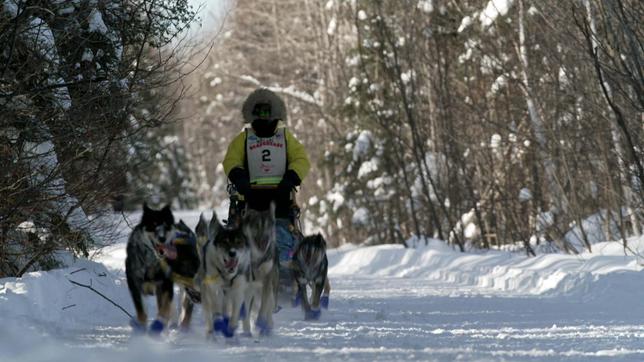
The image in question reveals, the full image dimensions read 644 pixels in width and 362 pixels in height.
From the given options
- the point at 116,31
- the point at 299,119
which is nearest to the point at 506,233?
the point at 116,31

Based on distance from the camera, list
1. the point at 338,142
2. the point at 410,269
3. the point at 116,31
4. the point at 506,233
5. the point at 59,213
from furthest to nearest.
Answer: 1. the point at 338,142
2. the point at 506,233
3. the point at 410,269
4. the point at 116,31
5. the point at 59,213

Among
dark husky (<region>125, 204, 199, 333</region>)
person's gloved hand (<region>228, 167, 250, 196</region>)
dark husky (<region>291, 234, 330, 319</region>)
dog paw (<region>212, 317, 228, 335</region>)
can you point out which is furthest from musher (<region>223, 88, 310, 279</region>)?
dog paw (<region>212, 317, 228, 335</region>)

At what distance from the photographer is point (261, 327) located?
8.32 m

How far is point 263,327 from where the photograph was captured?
8.30m

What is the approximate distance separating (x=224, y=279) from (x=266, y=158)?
224 centimetres

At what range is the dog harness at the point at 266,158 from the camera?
9.93 metres

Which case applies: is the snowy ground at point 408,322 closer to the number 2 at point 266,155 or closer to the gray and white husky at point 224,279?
the gray and white husky at point 224,279

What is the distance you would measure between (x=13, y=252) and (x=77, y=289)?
104cm

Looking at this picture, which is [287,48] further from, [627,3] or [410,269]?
[627,3]

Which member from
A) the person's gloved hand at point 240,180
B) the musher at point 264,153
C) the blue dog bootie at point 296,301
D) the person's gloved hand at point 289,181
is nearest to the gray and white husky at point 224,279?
the person's gloved hand at point 240,180

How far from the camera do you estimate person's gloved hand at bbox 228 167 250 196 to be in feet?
31.5

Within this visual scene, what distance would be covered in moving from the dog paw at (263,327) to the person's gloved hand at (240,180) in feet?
5.55

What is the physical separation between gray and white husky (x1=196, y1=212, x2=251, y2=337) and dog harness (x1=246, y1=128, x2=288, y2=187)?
74.1 inches

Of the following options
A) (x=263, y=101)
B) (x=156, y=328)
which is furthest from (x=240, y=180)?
(x=156, y=328)
